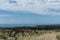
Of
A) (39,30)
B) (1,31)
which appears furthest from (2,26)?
(39,30)

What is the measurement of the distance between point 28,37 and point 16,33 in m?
0.32

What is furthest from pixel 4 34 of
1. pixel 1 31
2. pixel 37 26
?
pixel 37 26

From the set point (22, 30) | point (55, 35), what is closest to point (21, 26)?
point (22, 30)

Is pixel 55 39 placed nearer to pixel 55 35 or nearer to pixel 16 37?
pixel 55 35

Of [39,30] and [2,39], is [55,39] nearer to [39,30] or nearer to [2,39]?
[39,30]

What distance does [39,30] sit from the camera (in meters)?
11.5

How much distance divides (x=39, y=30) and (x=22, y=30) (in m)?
0.43

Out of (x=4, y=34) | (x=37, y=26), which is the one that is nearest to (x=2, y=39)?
(x=4, y=34)

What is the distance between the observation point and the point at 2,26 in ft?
36.7

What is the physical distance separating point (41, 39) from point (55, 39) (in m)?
0.35

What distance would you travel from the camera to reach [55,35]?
11.4 meters

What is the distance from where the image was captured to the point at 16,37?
11375 millimetres

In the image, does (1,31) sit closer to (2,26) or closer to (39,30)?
(2,26)

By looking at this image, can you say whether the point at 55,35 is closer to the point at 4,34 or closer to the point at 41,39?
the point at 41,39
